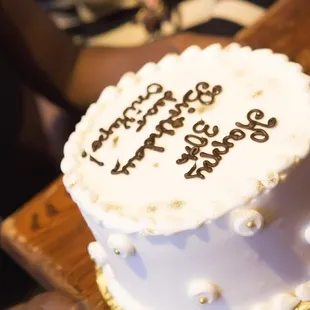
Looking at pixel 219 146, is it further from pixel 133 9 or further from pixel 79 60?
pixel 133 9

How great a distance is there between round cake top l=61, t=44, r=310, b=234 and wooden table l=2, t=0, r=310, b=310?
0.14 meters

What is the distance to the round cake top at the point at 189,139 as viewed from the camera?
603 millimetres

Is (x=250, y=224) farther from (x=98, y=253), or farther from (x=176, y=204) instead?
(x=98, y=253)

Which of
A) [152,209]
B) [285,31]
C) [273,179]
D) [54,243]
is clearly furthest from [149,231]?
[285,31]

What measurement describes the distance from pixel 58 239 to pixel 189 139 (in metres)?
0.27

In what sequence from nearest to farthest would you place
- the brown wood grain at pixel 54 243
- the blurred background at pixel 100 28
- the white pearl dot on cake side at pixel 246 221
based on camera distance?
the white pearl dot on cake side at pixel 246 221, the brown wood grain at pixel 54 243, the blurred background at pixel 100 28

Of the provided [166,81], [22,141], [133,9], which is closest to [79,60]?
[22,141]

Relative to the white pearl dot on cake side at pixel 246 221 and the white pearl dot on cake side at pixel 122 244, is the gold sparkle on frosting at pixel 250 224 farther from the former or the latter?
the white pearl dot on cake side at pixel 122 244

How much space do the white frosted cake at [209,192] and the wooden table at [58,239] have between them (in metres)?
0.05

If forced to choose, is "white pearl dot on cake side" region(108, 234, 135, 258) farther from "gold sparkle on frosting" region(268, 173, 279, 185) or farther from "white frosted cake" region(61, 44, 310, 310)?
"gold sparkle on frosting" region(268, 173, 279, 185)

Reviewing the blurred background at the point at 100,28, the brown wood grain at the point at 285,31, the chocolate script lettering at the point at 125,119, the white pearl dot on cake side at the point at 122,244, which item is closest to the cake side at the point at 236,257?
the white pearl dot on cake side at the point at 122,244

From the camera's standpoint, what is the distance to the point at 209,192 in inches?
23.8

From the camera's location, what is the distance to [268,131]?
0.63 metres

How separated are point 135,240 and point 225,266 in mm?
92
